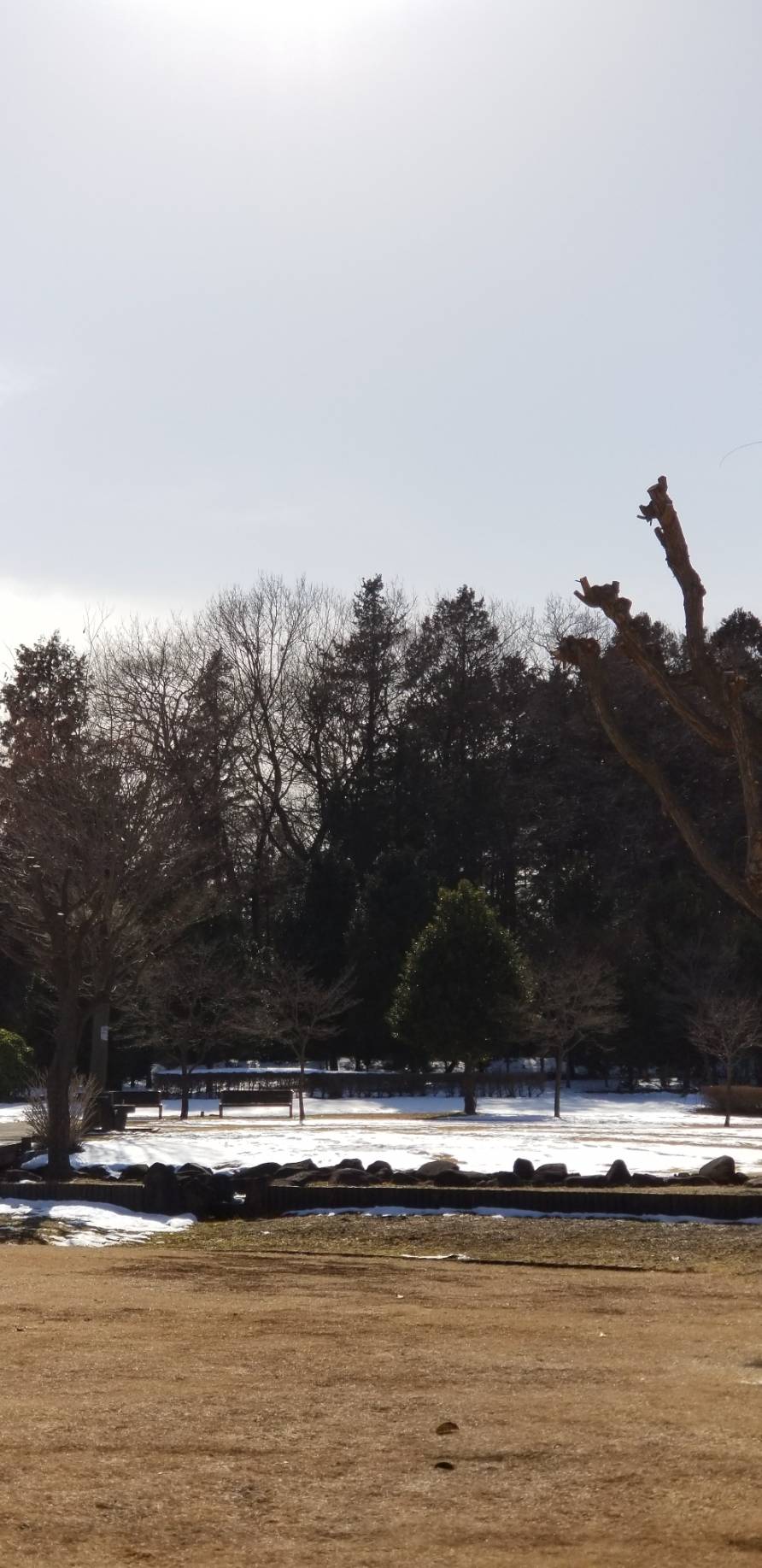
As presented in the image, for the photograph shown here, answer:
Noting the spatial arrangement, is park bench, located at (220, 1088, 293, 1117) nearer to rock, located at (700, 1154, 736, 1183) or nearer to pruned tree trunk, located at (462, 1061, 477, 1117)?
pruned tree trunk, located at (462, 1061, 477, 1117)

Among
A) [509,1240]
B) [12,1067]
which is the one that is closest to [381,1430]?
[509,1240]

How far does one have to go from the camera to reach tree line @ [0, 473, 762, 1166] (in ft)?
152

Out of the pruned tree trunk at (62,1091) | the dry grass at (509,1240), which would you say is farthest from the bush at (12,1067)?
the dry grass at (509,1240)

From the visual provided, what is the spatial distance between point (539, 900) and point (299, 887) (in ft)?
30.8

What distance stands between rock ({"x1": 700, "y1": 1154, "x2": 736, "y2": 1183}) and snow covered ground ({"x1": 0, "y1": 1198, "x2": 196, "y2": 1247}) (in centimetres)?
598

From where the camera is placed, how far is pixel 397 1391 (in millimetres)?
6945

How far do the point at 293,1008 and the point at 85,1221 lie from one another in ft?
88.7

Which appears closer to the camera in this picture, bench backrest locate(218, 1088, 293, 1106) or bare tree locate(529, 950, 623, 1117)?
bench backrest locate(218, 1088, 293, 1106)

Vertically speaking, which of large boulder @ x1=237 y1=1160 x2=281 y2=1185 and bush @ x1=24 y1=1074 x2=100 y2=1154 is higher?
bush @ x1=24 y1=1074 x2=100 y2=1154

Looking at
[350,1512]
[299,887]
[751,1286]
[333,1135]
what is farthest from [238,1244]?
[299,887]

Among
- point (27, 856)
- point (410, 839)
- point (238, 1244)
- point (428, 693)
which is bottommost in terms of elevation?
point (238, 1244)

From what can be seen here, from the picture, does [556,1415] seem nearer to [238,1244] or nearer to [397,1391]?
[397,1391]

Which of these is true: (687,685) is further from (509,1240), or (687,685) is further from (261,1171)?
(261,1171)

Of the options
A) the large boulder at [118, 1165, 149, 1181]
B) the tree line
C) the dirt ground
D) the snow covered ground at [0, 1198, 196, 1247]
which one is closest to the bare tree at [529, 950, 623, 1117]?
the tree line
